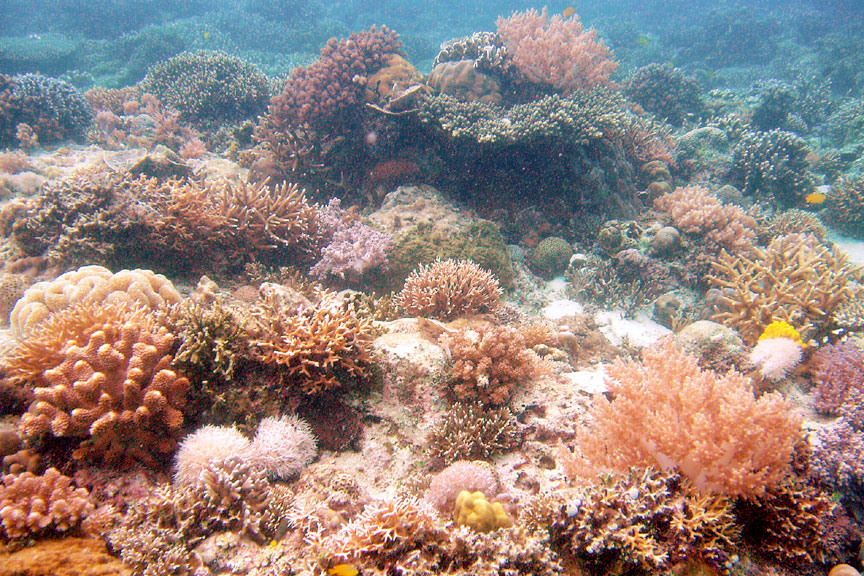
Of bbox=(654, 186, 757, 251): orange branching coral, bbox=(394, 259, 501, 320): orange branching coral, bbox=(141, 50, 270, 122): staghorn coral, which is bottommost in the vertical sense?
bbox=(394, 259, 501, 320): orange branching coral

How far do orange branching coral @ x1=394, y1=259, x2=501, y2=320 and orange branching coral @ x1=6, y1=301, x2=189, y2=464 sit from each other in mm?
2650

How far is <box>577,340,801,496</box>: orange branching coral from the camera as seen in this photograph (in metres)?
2.51

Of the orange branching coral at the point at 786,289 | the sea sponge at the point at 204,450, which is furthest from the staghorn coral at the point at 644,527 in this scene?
the orange branching coral at the point at 786,289

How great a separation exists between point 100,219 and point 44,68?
74.6ft

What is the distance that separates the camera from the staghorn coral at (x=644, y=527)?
2227 mm

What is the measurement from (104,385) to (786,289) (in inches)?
348

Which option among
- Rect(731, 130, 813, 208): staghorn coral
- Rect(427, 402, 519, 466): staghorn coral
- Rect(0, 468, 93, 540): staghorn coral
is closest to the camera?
Rect(0, 468, 93, 540): staghorn coral

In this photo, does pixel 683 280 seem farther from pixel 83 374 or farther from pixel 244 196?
pixel 83 374

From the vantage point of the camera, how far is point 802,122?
1404 centimetres

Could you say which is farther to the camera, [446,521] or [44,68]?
[44,68]

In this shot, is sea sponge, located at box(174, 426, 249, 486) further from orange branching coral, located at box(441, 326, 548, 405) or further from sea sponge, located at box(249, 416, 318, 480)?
orange branching coral, located at box(441, 326, 548, 405)

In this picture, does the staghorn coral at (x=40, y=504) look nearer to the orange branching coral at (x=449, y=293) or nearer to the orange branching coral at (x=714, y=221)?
the orange branching coral at (x=449, y=293)

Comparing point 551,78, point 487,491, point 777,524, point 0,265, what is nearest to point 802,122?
point 551,78

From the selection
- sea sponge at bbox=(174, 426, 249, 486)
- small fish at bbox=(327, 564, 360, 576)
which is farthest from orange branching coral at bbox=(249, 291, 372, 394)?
small fish at bbox=(327, 564, 360, 576)
